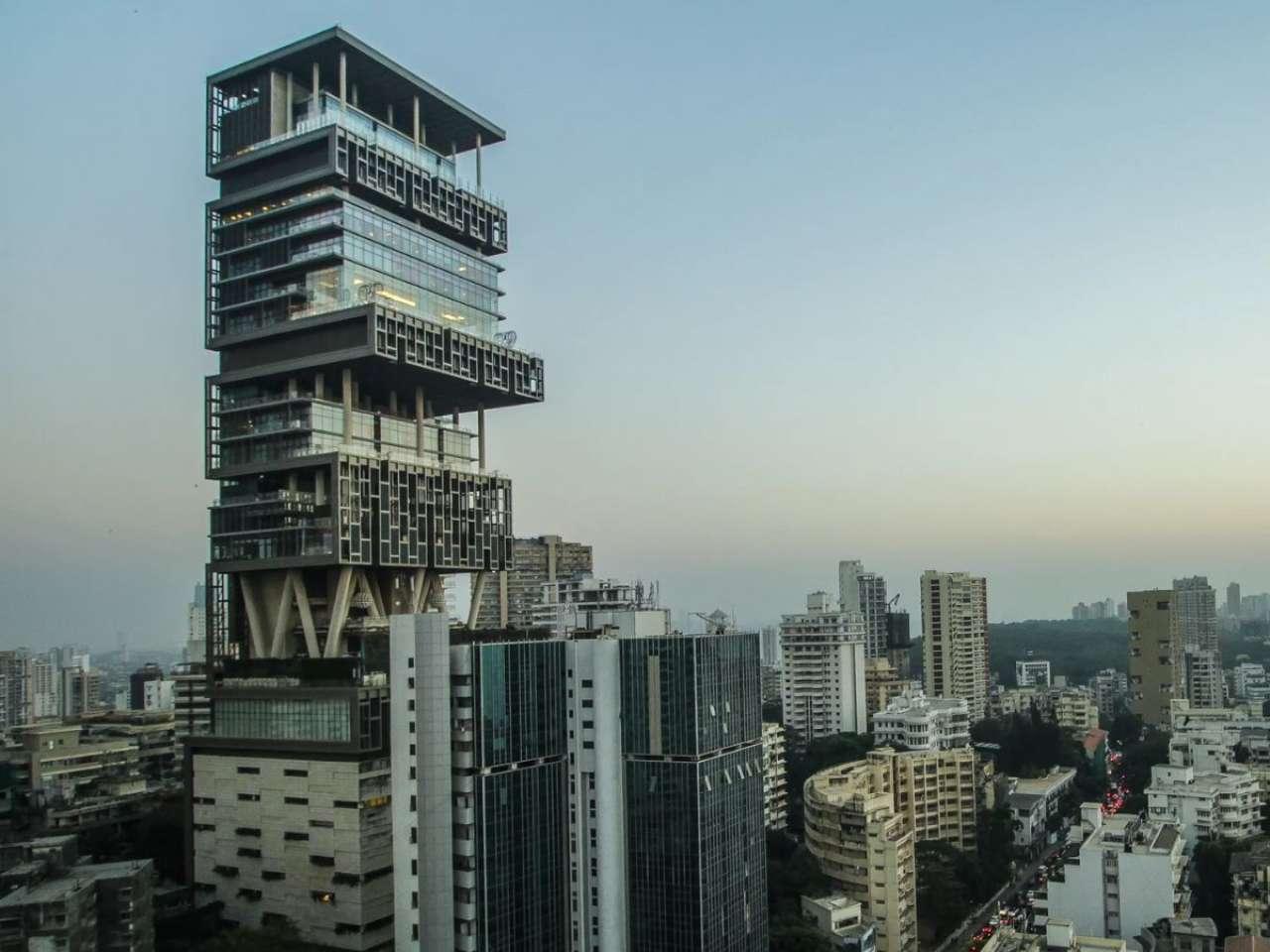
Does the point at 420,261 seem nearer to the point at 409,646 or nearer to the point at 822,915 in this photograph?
the point at 409,646

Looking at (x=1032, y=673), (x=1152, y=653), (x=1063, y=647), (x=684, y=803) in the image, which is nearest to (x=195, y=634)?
(x=684, y=803)

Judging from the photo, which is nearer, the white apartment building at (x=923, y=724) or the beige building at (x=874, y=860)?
the beige building at (x=874, y=860)

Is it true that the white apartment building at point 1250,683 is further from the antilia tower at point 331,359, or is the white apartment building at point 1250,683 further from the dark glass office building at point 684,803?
the antilia tower at point 331,359

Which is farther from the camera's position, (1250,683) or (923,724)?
(1250,683)

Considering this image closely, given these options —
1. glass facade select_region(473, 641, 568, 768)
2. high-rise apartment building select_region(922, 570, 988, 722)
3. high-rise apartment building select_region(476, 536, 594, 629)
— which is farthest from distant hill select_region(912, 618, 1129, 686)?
glass facade select_region(473, 641, 568, 768)

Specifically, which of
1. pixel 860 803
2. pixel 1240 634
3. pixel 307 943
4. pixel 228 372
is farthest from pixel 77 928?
pixel 1240 634

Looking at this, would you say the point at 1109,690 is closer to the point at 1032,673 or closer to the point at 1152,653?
the point at 1032,673

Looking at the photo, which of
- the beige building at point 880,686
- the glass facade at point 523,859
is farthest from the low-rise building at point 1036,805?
the glass facade at point 523,859
